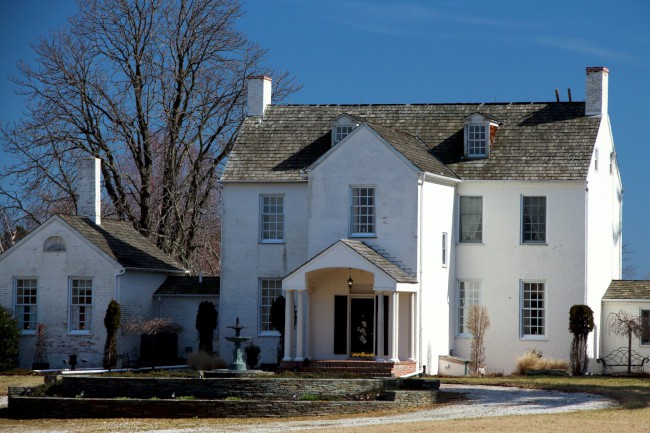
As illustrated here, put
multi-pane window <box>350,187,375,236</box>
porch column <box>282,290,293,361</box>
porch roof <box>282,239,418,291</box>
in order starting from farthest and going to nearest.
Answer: multi-pane window <box>350,187,375,236</box> → porch column <box>282,290,293,361</box> → porch roof <box>282,239,418,291</box>

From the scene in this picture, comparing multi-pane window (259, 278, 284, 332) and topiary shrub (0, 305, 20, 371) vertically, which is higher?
multi-pane window (259, 278, 284, 332)

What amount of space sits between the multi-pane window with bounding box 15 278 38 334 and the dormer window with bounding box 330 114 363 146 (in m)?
12.0

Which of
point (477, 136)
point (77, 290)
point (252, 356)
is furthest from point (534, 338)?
point (77, 290)

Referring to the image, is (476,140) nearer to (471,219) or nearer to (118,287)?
(471,219)

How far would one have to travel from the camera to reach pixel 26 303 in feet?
150

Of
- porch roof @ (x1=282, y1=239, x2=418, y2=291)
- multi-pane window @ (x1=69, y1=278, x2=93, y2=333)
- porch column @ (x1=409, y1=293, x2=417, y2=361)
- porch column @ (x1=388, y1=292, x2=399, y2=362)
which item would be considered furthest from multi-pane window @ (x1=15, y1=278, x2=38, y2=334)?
porch column @ (x1=409, y1=293, x2=417, y2=361)

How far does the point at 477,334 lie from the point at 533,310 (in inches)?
85.9

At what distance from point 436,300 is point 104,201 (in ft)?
73.4

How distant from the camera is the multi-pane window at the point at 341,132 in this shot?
45.2 m

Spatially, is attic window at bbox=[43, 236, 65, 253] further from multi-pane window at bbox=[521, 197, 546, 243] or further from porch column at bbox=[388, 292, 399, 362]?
multi-pane window at bbox=[521, 197, 546, 243]

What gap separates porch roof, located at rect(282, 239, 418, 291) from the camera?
132ft

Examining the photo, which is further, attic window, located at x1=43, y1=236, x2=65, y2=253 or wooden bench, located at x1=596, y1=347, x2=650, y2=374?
attic window, located at x1=43, y1=236, x2=65, y2=253

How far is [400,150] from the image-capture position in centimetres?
4178

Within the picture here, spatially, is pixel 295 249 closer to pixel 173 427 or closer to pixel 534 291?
pixel 534 291
